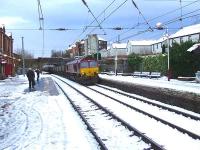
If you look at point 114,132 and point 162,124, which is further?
point 162,124

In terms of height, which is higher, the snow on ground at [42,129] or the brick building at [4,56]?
the brick building at [4,56]

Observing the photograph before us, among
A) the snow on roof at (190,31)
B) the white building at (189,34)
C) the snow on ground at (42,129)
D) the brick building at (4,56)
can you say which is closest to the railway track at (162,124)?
the snow on ground at (42,129)

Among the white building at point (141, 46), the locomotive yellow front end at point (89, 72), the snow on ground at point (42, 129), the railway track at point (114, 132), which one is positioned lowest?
the snow on ground at point (42, 129)

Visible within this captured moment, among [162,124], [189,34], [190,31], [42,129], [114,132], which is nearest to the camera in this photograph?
[114,132]

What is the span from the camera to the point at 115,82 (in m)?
39.5

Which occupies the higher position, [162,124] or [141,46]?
[141,46]

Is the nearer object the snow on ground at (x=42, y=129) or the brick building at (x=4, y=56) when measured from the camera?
the snow on ground at (x=42, y=129)

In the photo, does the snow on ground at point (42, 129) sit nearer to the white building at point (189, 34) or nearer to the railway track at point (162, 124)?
the railway track at point (162, 124)

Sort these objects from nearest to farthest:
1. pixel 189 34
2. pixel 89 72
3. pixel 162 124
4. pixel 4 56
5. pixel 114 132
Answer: pixel 114 132
pixel 162 124
pixel 89 72
pixel 4 56
pixel 189 34

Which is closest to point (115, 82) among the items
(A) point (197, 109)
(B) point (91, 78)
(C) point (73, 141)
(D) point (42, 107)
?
(B) point (91, 78)

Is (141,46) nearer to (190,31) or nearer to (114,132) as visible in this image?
(190,31)

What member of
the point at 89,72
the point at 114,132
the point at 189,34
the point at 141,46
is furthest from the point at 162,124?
the point at 141,46

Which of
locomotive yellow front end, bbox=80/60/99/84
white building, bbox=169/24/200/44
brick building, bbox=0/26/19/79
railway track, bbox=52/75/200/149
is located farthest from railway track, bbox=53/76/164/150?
white building, bbox=169/24/200/44

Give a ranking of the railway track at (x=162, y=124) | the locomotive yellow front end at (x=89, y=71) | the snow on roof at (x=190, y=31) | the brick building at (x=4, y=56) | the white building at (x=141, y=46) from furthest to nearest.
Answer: the white building at (x=141, y=46) → the snow on roof at (x=190, y=31) → the brick building at (x=4, y=56) → the locomotive yellow front end at (x=89, y=71) → the railway track at (x=162, y=124)
